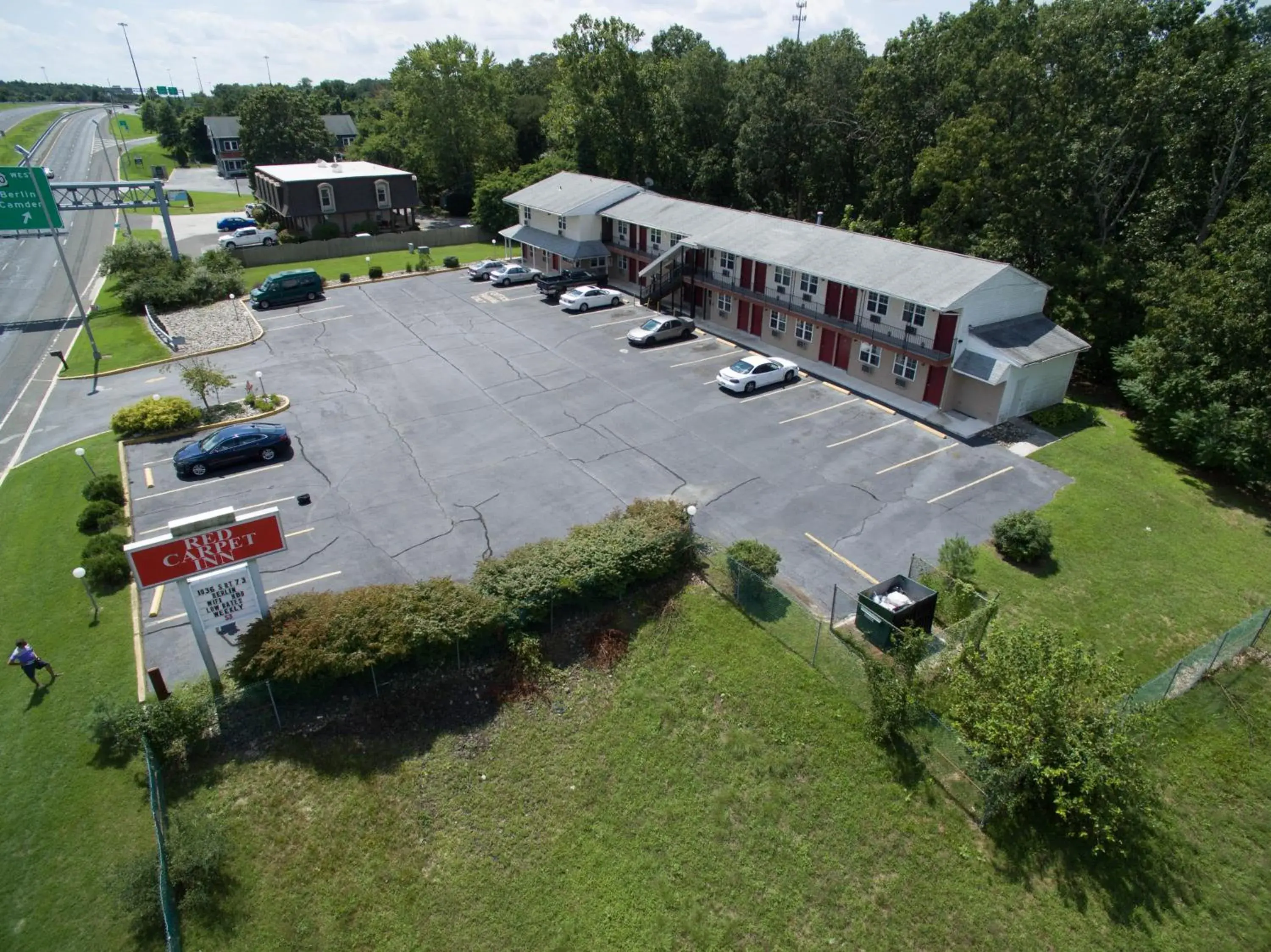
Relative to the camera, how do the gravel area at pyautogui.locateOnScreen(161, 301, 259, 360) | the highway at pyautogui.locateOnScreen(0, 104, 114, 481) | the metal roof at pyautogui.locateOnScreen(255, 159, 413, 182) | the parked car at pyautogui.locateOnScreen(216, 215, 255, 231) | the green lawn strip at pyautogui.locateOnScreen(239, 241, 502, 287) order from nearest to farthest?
the highway at pyautogui.locateOnScreen(0, 104, 114, 481) → the gravel area at pyautogui.locateOnScreen(161, 301, 259, 360) → the green lawn strip at pyautogui.locateOnScreen(239, 241, 502, 287) → the metal roof at pyautogui.locateOnScreen(255, 159, 413, 182) → the parked car at pyautogui.locateOnScreen(216, 215, 255, 231)

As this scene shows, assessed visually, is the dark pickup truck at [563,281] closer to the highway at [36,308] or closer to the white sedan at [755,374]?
the white sedan at [755,374]

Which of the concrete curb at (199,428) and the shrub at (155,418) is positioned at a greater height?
the shrub at (155,418)

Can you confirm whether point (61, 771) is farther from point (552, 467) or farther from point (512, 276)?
point (512, 276)

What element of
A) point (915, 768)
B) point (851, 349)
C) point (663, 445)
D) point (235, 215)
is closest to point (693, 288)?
point (851, 349)

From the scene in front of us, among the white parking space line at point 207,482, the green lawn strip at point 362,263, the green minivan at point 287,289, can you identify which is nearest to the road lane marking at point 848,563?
the white parking space line at point 207,482

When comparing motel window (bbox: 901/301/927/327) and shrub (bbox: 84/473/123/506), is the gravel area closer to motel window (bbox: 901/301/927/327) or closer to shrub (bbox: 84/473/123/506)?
shrub (bbox: 84/473/123/506)

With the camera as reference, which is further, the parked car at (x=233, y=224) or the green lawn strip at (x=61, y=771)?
the parked car at (x=233, y=224)

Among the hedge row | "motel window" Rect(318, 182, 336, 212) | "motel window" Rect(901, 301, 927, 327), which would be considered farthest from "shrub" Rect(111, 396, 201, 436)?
"motel window" Rect(318, 182, 336, 212)
